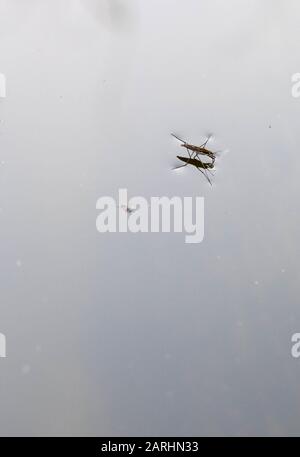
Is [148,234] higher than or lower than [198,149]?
lower

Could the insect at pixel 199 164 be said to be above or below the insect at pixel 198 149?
below

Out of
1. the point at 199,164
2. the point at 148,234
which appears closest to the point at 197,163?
the point at 199,164

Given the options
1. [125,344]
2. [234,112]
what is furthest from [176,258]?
[234,112]

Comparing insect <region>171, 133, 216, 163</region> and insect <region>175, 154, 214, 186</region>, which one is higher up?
insect <region>171, 133, 216, 163</region>

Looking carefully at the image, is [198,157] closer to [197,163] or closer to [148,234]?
[197,163]

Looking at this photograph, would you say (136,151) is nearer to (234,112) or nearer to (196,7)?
→ (234,112)
